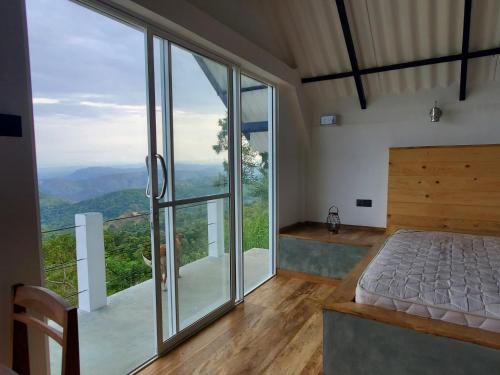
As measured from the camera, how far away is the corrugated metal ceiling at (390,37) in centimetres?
288

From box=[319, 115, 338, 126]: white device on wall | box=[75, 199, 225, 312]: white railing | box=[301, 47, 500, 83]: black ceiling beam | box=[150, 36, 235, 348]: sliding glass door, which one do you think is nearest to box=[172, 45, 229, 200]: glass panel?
box=[150, 36, 235, 348]: sliding glass door

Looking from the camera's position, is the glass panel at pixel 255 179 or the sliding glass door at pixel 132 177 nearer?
the sliding glass door at pixel 132 177

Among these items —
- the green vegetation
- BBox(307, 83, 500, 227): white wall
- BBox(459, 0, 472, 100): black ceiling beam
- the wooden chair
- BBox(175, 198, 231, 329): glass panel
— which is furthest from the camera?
BBox(307, 83, 500, 227): white wall

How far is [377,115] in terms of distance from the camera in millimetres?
3918

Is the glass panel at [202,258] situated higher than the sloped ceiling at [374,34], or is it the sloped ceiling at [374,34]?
the sloped ceiling at [374,34]

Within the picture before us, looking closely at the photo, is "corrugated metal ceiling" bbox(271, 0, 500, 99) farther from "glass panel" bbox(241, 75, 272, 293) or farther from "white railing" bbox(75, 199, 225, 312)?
"white railing" bbox(75, 199, 225, 312)

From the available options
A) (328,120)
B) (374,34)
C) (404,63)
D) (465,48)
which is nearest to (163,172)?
(374,34)

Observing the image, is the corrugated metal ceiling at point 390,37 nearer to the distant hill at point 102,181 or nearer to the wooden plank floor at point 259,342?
the distant hill at point 102,181

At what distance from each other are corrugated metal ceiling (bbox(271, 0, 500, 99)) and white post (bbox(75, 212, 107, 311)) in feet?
8.88

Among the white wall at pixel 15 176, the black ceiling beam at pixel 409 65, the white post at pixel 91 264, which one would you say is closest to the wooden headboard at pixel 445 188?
the black ceiling beam at pixel 409 65

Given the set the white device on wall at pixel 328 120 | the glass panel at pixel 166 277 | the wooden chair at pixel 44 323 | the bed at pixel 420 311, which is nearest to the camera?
the wooden chair at pixel 44 323

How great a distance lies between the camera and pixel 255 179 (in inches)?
137

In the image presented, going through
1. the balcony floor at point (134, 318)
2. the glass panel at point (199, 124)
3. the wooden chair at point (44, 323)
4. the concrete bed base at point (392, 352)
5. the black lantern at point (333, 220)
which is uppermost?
the glass panel at point (199, 124)

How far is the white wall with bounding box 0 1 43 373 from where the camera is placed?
1.34 metres
